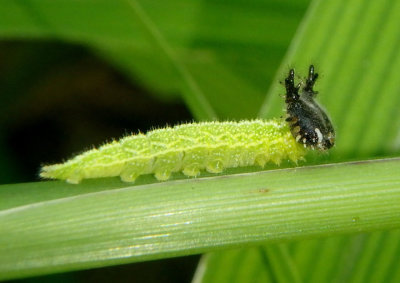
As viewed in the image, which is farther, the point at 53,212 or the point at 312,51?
the point at 312,51

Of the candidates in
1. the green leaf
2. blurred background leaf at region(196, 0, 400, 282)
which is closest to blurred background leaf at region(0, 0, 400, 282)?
blurred background leaf at region(196, 0, 400, 282)

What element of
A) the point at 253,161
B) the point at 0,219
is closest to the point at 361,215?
the point at 253,161

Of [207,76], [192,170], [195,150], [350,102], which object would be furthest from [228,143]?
[207,76]

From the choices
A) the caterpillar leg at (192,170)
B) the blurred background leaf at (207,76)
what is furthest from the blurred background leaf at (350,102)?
the caterpillar leg at (192,170)

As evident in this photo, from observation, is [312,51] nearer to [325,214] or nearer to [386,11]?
[386,11]

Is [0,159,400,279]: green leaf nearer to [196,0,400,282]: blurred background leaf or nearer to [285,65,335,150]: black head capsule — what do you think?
[285,65,335,150]: black head capsule

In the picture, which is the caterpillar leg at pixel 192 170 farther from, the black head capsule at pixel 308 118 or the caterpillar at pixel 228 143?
the black head capsule at pixel 308 118

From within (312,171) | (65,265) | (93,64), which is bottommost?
(65,265)
